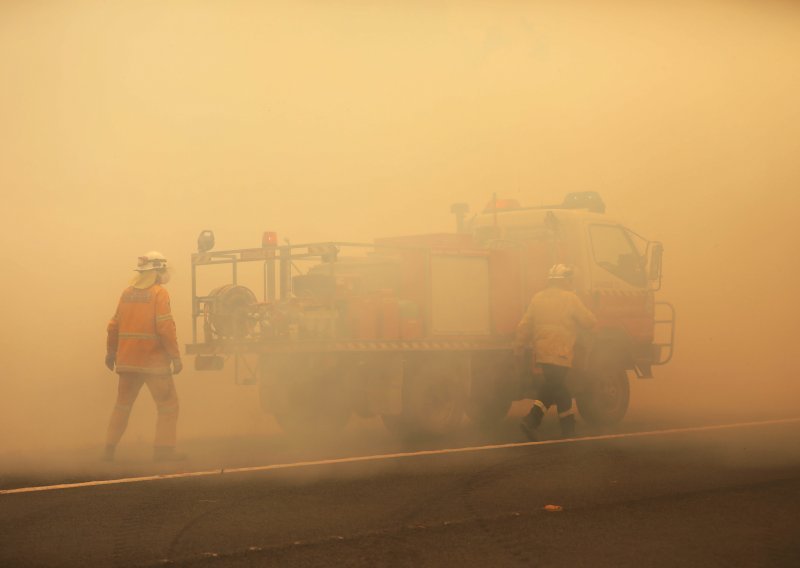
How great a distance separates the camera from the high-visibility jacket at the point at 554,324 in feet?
35.8

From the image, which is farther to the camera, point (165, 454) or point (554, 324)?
point (554, 324)

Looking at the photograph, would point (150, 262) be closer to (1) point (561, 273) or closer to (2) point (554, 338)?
(2) point (554, 338)

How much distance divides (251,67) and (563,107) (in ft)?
20.1

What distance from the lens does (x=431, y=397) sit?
37.3 ft

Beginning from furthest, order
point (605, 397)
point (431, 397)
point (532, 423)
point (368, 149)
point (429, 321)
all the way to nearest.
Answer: point (368, 149)
point (605, 397)
point (429, 321)
point (431, 397)
point (532, 423)

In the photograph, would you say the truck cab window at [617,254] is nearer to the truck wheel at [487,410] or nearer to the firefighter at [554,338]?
the firefighter at [554,338]

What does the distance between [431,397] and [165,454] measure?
305 centimetres

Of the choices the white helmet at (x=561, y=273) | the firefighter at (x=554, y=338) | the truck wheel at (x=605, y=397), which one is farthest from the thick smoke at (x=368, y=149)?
the white helmet at (x=561, y=273)

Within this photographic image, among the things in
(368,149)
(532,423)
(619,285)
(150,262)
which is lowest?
(532,423)

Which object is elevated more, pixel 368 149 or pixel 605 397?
pixel 368 149

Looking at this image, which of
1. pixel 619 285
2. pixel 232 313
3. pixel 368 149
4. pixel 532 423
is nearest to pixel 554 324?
pixel 532 423

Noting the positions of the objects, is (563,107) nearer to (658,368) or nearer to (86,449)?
(658,368)

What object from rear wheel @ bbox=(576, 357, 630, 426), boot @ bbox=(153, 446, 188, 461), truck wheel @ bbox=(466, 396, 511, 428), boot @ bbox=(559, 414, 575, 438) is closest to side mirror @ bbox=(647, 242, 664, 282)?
rear wheel @ bbox=(576, 357, 630, 426)

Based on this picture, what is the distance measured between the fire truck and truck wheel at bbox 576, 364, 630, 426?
0.05 feet
